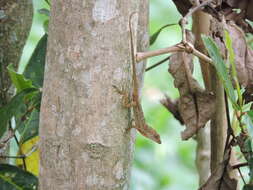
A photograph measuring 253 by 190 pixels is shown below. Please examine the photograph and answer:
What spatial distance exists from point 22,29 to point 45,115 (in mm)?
370

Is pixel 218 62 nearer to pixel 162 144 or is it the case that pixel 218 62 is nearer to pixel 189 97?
pixel 189 97

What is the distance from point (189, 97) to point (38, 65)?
0.34 meters

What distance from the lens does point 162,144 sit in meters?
2.52

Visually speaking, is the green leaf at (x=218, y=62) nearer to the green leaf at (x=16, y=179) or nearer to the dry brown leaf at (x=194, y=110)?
the dry brown leaf at (x=194, y=110)

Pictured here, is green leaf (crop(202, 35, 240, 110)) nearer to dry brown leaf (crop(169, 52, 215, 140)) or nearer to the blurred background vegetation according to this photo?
dry brown leaf (crop(169, 52, 215, 140))

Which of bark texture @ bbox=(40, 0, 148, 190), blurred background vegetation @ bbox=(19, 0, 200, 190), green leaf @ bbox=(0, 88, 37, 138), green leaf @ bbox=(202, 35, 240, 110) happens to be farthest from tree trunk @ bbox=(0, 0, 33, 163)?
blurred background vegetation @ bbox=(19, 0, 200, 190)

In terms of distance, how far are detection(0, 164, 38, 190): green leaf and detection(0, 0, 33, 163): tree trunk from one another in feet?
0.34

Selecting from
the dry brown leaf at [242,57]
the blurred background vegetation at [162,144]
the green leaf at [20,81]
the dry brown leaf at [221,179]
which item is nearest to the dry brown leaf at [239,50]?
the dry brown leaf at [242,57]

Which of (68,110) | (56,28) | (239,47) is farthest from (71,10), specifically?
(239,47)

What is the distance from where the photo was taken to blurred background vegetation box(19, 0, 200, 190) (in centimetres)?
243

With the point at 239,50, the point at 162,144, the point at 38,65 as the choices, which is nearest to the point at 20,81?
the point at 38,65

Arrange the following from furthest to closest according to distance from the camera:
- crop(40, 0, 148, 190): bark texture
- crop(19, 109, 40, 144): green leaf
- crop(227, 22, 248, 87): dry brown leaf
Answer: crop(19, 109, 40, 144): green leaf → crop(227, 22, 248, 87): dry brown leaf → crop(40, 0, 148, 190): bark texture

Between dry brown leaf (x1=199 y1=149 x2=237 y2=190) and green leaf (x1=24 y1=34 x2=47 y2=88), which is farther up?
green leaf (x1=24 y1=34 x2=47 y2=88)

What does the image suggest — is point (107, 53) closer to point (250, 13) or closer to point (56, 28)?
point (56, 28)
